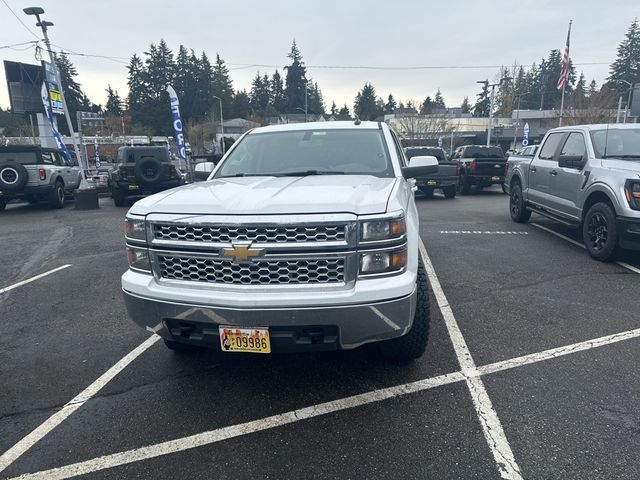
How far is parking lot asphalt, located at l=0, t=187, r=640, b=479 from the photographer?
2.36 meters

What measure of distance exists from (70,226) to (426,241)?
8.30m

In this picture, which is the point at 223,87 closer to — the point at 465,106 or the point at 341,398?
the point at 465,106

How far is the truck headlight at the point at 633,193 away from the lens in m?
5.44

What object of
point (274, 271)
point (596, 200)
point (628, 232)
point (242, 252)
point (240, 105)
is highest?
point (240, 105)

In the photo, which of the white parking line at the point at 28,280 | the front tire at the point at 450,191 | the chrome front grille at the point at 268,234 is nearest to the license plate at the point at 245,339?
the chrome front grille at the point at 268,234

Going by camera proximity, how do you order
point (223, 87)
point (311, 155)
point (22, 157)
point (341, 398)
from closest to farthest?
point (341, 398), point (311, 155), point (22, 157), point (223, 87)

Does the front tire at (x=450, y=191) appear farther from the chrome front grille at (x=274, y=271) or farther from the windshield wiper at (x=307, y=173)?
the chrome front grille at (x=274, y=271)

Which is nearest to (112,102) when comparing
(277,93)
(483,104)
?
(277,93)

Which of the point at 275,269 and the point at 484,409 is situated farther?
the point at 484,409

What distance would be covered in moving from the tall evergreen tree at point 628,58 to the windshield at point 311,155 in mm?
87419

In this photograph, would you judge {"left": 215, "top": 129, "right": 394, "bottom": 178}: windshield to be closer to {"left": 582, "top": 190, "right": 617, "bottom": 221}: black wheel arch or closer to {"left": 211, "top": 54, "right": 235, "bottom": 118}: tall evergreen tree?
{"left": 582, "top": 190, "right": 617, "bottom": 221}: black wheel arch

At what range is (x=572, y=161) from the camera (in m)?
6.47

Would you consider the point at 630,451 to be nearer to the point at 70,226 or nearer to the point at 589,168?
the point at 589,168

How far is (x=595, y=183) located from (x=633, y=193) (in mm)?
643
